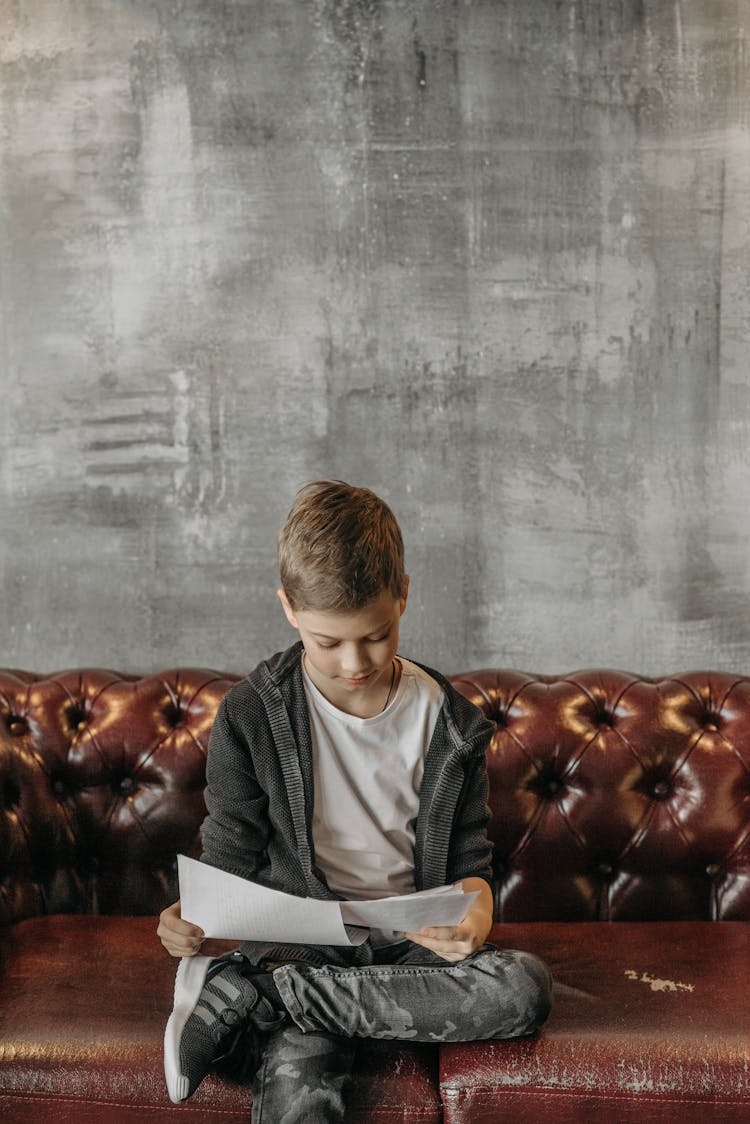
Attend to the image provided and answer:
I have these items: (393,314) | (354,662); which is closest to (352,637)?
(354,662)

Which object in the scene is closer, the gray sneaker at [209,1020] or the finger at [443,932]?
the gray sneaker at [209,1020]

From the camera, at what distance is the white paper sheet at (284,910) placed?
173 centimetres

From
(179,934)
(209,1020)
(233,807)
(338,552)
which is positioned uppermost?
(338,552)

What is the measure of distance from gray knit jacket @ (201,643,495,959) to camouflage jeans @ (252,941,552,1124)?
18 cm

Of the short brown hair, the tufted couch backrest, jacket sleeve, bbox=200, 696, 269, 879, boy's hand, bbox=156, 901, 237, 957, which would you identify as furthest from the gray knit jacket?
the tufted couch backrest

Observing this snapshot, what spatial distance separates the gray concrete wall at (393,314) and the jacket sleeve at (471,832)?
30.3 inches

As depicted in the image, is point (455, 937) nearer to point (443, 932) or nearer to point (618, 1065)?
point (443, 932)

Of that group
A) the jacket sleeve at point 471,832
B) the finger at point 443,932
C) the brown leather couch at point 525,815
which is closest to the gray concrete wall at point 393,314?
the brown leather couch at point 525,815

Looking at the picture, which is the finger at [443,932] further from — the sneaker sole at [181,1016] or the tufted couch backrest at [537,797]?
the tufted couch backrest at [537,797]

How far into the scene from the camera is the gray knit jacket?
1975 mm

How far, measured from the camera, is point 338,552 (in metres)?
1.79

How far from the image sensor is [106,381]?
281 centimetres

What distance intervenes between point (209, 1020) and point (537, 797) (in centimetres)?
98

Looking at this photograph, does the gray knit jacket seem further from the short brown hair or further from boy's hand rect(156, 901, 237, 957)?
the short brown hair
